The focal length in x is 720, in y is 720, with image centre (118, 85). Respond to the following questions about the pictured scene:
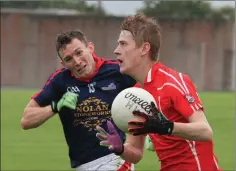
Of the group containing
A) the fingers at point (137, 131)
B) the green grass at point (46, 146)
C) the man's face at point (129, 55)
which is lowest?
the green grass at point (46, 146)

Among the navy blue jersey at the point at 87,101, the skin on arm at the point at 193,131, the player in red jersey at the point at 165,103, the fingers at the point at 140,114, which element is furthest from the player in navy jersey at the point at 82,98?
the skin on arm at the point at 193,131

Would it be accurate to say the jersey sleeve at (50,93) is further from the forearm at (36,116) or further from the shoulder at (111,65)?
the shoulder at (111,65)

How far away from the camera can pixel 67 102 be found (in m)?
6.78

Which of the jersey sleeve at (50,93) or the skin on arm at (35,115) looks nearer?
the skin on arm at (35,115)

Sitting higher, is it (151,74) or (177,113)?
(151,74)

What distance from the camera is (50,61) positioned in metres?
47.4

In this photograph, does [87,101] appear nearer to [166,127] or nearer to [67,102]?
[67,102]

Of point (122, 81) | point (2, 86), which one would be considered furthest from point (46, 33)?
point (122, 81)

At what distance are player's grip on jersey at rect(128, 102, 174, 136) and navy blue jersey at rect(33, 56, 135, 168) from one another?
7.16 feet

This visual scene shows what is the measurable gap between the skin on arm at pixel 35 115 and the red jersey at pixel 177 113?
1832mm

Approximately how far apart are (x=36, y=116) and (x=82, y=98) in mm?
492

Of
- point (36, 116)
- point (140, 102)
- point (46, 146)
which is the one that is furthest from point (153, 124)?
point (46, 146)

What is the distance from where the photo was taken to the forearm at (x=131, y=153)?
574 centimetres

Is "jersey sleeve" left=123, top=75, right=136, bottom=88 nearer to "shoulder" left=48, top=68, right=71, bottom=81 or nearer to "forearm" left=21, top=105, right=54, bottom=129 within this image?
"shoulder" left=48, top=68, right=71, bottom=81
